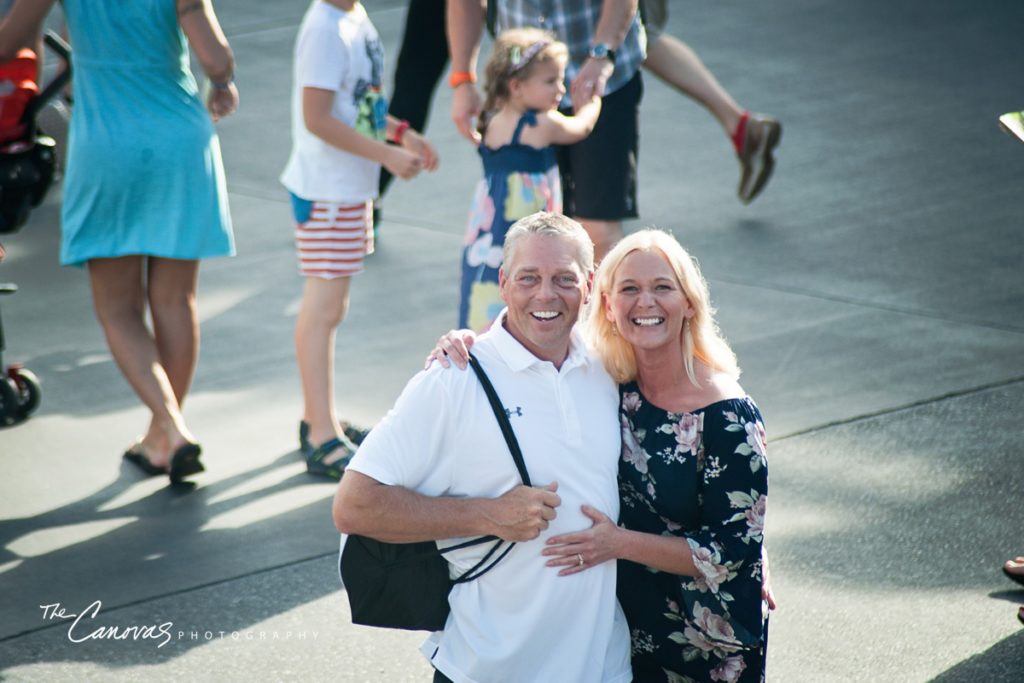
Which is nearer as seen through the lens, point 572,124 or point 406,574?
point 406,574

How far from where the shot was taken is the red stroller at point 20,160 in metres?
5.33

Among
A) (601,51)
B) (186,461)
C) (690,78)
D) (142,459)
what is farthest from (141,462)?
(690,78)

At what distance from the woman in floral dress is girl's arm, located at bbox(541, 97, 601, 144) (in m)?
1.98

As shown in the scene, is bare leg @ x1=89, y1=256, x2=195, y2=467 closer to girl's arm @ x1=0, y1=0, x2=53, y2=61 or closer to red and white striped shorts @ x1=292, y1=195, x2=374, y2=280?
red and white striped shorts @ x1=292, y1=195, x2=374, y2=280

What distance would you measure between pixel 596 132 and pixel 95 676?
2.86 m

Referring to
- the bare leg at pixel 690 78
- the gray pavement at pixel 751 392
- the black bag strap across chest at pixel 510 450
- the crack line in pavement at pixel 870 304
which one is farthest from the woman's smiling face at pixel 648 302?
the bare leg at pixel 690 78

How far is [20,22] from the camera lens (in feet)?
16.4

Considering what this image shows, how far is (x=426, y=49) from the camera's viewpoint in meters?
7.98

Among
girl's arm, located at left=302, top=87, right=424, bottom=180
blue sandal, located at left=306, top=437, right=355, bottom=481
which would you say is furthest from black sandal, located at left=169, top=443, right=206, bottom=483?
girl's arm, located at left=302, top=87, right=424, bottom=180

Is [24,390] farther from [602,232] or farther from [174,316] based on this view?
[602,232]

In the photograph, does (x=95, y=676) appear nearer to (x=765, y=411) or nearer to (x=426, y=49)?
(x=765, y=411)

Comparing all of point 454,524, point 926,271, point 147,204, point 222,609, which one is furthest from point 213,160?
point 926,271

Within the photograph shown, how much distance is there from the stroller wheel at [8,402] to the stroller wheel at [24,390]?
0.02m

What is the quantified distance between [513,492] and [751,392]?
300cm
